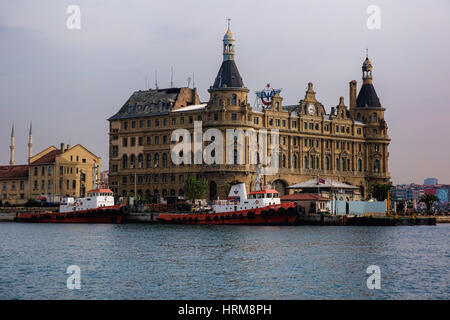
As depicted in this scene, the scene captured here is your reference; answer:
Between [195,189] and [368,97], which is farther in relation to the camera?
[368,97]

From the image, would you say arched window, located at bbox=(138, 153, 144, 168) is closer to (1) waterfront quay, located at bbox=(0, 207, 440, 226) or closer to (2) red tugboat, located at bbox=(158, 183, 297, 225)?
(1) waterfront quay, located at bbox=(0, 207, 440, 226)

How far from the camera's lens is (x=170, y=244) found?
273 ft

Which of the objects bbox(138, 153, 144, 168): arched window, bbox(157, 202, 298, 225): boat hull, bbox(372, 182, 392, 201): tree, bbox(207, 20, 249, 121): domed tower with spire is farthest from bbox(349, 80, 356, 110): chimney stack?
bbox(157, 202, 298, 225): boat hull

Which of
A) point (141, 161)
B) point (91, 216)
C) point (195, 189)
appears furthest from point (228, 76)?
point (91, 216)

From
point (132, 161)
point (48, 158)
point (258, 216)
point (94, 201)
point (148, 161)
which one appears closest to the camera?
point (258, 216)

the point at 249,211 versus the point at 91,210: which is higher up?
the point at 91,210

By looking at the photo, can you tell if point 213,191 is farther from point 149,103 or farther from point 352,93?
point 352,93

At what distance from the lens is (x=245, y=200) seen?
125 m

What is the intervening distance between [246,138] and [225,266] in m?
93.8

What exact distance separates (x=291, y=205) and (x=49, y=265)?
209ft

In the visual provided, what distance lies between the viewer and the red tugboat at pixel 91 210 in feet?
441

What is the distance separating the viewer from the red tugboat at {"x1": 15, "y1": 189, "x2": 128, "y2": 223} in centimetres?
13439
